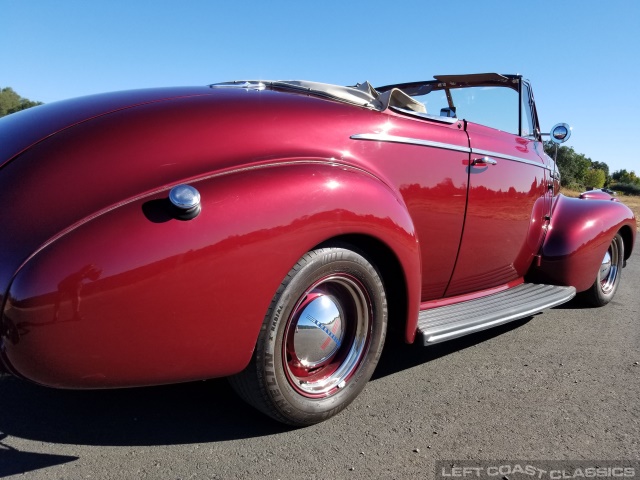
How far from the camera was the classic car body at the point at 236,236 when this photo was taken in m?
1.46

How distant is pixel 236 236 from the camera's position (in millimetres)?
1621

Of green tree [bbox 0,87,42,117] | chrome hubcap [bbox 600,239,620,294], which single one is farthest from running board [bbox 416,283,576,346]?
green tree [bbox 0,87,42,117]

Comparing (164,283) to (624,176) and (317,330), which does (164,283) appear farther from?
(624,176)

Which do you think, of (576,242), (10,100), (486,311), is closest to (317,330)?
(486,311)

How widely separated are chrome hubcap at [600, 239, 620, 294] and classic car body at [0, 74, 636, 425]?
77.3 inches

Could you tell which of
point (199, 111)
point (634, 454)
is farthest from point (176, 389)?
point (634, 454)

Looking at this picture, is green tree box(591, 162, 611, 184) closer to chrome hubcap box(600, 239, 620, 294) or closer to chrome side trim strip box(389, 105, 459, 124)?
chrome hubcap box(600, 239, 620, 294)

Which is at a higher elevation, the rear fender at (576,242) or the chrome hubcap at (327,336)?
the rear fender at (576,242)

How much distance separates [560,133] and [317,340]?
318 cm

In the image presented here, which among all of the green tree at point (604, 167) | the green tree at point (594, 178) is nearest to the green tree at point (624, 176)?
the green tree at point (604, 167)

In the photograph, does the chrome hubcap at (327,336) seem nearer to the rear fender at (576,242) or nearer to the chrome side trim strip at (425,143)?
the chrome side trim strip at (425,143)

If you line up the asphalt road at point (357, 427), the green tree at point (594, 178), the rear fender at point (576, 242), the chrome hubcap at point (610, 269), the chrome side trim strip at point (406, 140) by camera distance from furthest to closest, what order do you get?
the green tree at point (594, 178) → the chrome hubcap at point (610, 269) → the rear fender at point (576, 242) → the chrome side trim strip at point (406, 140) → the asphalt road at point (357, 427)

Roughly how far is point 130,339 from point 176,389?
87 centimetres

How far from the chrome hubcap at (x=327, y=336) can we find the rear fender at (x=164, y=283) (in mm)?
264
